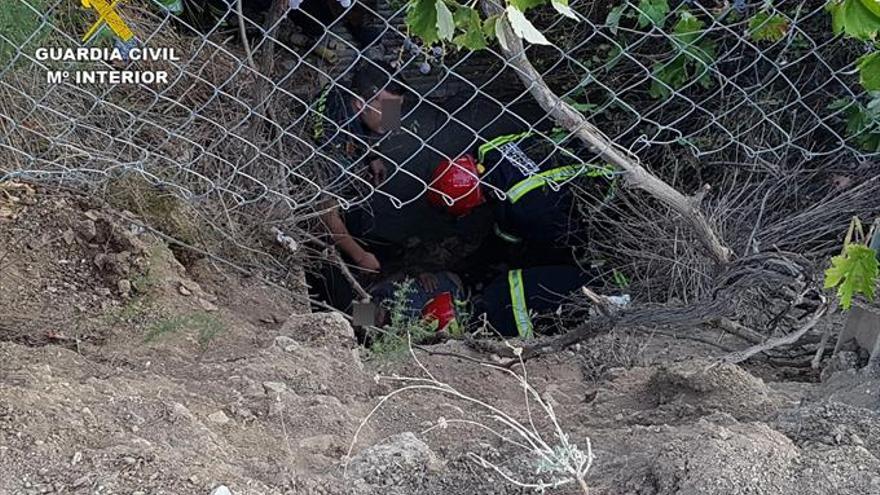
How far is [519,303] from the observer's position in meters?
4.14

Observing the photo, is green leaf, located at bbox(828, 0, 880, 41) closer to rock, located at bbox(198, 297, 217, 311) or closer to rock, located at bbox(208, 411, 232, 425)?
rock, located at bbox(208, 411, 232, 425)

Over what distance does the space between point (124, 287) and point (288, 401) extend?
823mm

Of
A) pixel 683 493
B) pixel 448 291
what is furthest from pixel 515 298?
pixel 683 493

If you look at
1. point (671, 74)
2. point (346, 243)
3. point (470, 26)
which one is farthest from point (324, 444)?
point (346, 243)

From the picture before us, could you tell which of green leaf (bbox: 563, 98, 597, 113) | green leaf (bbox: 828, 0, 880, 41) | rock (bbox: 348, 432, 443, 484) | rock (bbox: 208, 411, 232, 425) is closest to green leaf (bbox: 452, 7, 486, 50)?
green leaf (bbox: 828, 0, 880, 41)

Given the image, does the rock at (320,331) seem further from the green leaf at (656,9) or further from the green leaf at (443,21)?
the green leaf at (656,9)

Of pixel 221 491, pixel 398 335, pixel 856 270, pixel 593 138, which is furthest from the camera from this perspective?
pixel 398 335

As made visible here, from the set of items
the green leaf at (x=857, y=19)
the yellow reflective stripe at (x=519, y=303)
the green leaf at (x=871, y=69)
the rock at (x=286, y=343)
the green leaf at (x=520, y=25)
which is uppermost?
the green leaf at (x=857, y=19)

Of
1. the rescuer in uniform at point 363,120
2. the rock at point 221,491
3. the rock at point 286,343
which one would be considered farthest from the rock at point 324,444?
the rescuer in uniform at point 363,120

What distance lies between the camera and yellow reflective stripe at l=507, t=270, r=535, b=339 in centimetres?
391

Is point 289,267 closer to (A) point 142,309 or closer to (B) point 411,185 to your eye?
(A) point 142,309

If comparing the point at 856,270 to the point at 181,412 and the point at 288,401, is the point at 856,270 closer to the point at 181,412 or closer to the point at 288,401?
the point at 288,401

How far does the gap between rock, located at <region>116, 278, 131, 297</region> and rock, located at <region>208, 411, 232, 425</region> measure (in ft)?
2.59

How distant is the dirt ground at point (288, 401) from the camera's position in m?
1.53
